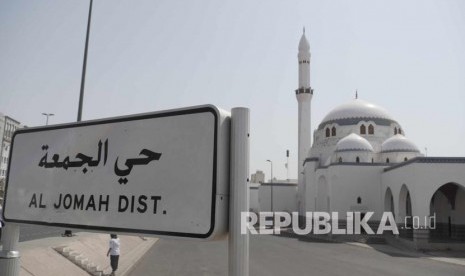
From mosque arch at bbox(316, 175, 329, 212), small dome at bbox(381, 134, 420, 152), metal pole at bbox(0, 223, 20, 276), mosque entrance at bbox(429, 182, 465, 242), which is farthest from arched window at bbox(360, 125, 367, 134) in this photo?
metal pole at bbox(0, 223, 20, 276)

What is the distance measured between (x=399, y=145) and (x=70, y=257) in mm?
35525

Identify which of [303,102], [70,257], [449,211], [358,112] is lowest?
[70,257]

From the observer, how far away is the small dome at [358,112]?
44.2 m

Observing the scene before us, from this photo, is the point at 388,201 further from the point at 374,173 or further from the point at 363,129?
the point at 363,129

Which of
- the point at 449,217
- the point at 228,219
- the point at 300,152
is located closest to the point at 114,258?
the point at 228,219

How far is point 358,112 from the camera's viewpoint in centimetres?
4438

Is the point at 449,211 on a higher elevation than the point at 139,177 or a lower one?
lower

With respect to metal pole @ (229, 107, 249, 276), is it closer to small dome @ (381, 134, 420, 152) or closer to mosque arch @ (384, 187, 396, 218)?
mosque arch @ (384, 187, 396, 218)

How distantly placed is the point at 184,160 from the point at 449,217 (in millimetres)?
35769

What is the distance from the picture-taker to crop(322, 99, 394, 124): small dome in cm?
4416

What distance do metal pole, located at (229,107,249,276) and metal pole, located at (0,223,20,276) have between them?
168 cm

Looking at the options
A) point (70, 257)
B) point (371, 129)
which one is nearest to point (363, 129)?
point (371, 129)

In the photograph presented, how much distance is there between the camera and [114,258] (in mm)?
12039

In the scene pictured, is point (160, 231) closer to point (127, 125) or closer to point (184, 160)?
point (184, 160)
